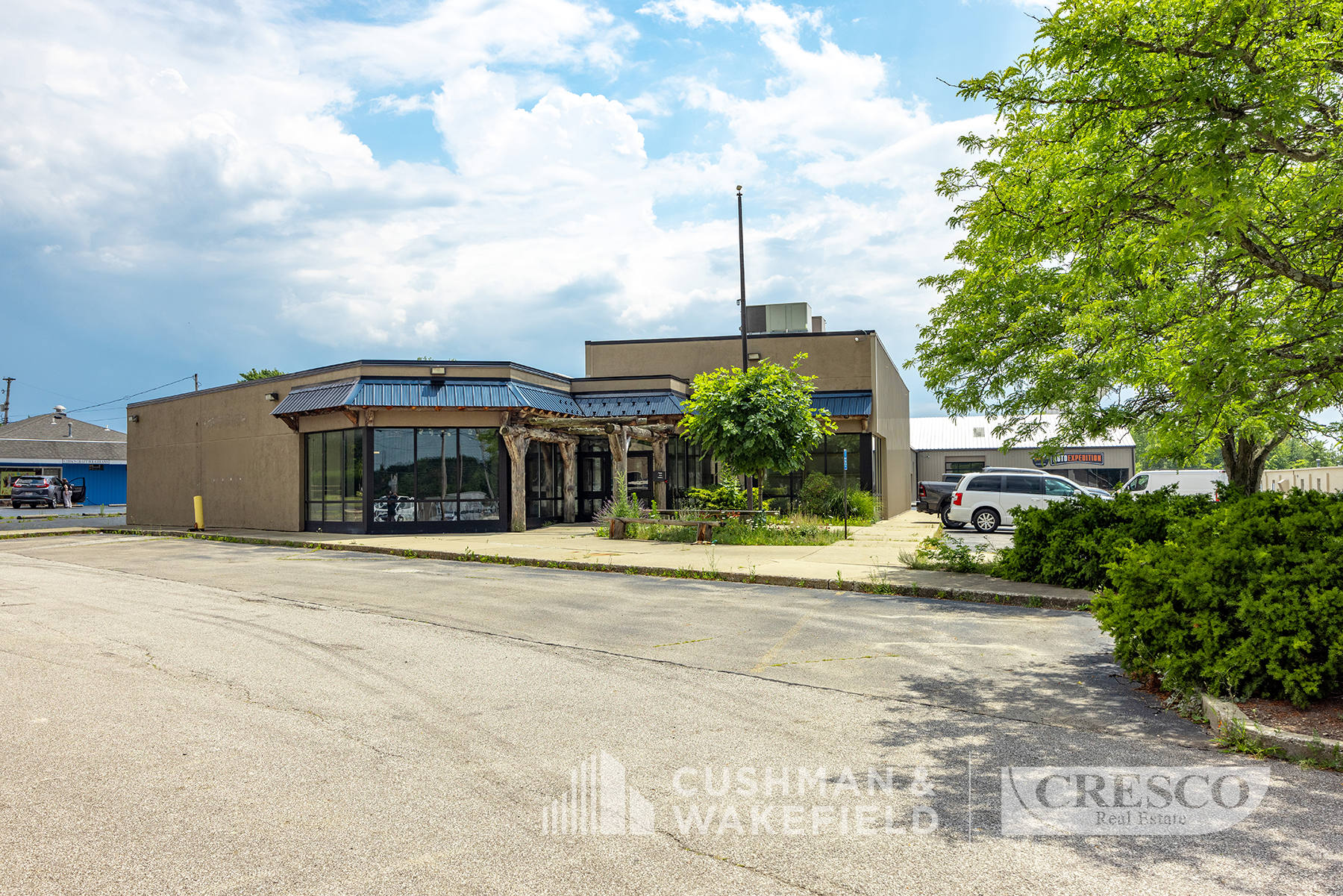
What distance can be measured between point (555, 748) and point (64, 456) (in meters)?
65.3

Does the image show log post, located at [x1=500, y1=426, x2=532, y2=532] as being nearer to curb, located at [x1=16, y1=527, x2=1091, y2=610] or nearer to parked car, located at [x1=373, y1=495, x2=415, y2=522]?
parked car, located at [x1=373, y1=495, x2=415, y2=522]

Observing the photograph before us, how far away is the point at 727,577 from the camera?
524 inches

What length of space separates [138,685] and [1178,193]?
8522 millimetres

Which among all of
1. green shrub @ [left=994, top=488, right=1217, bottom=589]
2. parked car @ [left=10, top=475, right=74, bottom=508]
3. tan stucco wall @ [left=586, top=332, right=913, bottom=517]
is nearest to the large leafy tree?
green shrub @ [left=994, top=488, right=1217, bottom=589]

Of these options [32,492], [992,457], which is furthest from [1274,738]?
[32,492]

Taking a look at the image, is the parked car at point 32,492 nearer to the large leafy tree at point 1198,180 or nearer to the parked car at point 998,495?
the parked car at point 998,495

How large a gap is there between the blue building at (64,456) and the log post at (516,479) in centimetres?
4691

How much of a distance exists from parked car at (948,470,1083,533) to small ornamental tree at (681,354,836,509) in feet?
25.4

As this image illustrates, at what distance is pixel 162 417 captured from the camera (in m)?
29.2

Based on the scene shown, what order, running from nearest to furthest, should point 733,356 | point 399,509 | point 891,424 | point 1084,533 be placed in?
point 1084,533 < point 399,509 < point 733,356 < point 891,424

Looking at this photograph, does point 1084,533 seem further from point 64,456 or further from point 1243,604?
point 64,456

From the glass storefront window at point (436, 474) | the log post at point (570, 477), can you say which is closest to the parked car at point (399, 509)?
the glass storefront window at point (436, 474)

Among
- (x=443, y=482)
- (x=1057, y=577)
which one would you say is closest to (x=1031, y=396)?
(x=1057, y=577)

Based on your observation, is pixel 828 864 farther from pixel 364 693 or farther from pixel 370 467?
pixel 370 467
